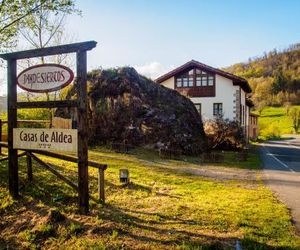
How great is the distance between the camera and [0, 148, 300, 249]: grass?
20.3ft

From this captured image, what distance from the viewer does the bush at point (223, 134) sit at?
25.6 m

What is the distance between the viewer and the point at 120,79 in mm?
22594

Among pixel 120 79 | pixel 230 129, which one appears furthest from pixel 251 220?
pixel 230 129

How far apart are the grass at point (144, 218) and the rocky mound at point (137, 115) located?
10385 millimetres

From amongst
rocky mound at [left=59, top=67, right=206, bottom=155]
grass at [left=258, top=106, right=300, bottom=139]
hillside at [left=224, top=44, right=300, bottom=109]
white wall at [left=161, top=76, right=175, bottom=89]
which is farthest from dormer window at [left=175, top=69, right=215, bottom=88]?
hillside at [left=224, top=44, right=300, bottom=109]

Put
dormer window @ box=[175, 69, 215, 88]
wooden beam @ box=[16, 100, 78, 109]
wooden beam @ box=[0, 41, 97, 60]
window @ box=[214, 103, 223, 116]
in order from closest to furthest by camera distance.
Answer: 1. wooden beam @ box=[0, 41, 97, 60]
2. wooden beam @ box=[16, 100, 78, 109]
3. window @ box=[214, 103, 223, 116]
4. dormer window @ box=[175, 69, 215, 88]

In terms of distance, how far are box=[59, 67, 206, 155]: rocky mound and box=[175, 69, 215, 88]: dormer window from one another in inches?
564

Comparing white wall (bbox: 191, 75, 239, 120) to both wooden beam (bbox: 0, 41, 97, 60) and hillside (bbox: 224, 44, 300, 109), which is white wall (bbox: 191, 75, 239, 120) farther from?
hillside (bbox: 224, 44, 300, 109)

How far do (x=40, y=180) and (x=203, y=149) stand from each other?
13.5m

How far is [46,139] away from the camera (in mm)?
7996

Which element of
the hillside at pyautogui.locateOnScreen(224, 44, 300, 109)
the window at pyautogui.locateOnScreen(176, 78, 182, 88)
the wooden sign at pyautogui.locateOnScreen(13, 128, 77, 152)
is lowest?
the wooden sign at pyautogui.locateOnScreen(13, 128, 77, 152)

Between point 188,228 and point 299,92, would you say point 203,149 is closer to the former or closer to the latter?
point 188,228

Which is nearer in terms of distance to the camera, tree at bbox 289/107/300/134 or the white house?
the white house

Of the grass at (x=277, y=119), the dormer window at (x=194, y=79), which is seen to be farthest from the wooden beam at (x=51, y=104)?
the grass at (x=277, y=119)
